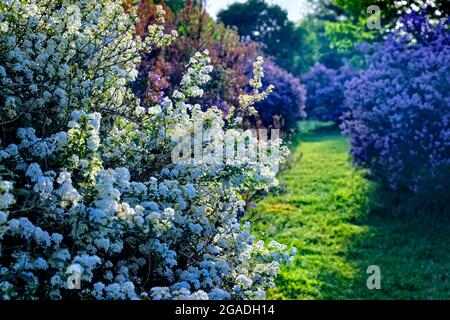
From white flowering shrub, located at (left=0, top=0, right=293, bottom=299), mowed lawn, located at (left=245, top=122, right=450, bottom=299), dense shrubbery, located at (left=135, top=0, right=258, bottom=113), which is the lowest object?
mowed lawn, located at (left=245, top=122, right=450, bottom=299)

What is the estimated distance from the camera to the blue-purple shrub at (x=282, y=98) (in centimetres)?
1911

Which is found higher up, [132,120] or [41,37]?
[41,37]

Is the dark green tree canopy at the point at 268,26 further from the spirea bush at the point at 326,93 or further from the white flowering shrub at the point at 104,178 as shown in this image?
the white flowering shrub at the point at 104,178

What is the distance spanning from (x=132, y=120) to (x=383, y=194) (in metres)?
7.65

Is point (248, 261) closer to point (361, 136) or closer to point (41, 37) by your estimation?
point (41, 37)

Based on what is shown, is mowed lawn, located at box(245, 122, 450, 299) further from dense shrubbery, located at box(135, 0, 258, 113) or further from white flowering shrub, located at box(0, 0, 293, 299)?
white flowering shrub, located at box(0, 0, 293, 299)

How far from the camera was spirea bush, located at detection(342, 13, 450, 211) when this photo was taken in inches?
362

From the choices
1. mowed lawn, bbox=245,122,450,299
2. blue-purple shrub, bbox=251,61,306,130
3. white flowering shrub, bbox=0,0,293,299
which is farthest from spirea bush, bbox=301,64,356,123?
white flowering shrub, bbox=0,0,293,299

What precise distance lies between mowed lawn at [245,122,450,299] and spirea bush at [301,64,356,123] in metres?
16.6

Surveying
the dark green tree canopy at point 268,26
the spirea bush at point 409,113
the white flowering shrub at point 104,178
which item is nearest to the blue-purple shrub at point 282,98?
the spirea bush at point 409,113
